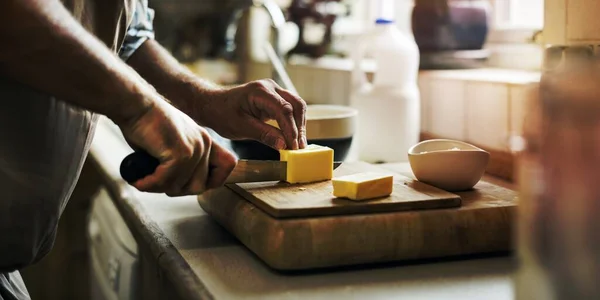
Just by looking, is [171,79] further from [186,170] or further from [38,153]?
[186,170]

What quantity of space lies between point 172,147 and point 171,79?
453 millimetres

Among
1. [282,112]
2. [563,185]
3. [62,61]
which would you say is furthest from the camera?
[282,112]

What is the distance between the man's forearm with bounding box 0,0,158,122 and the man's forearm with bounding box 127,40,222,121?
1.34 feet

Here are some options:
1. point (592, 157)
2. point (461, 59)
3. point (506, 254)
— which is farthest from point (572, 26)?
point (461, 59)

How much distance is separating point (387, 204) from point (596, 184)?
36cm

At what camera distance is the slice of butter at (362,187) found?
2.58 ft

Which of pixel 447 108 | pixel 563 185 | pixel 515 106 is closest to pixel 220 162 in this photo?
pixel 563 185

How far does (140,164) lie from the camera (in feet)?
2.42

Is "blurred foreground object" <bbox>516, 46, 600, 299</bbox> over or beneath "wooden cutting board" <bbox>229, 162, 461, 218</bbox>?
over

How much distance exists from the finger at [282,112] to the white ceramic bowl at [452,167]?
0.18 metres

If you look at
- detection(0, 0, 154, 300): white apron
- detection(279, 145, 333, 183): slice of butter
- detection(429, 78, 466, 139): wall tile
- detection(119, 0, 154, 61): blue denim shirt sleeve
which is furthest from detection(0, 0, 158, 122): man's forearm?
detection(429, 78, 466, 139): wall tile

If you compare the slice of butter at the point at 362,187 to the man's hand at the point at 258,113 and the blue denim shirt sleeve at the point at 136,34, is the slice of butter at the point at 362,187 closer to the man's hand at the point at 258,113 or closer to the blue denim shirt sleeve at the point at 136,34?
the man's hand at the point at 258,113

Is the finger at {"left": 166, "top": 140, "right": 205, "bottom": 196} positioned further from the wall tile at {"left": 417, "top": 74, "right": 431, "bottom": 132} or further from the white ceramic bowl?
the wall tile at {"left": 417, "top": 74, "right": 431, "bottom": 132}

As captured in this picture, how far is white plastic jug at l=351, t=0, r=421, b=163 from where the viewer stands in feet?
4.57
